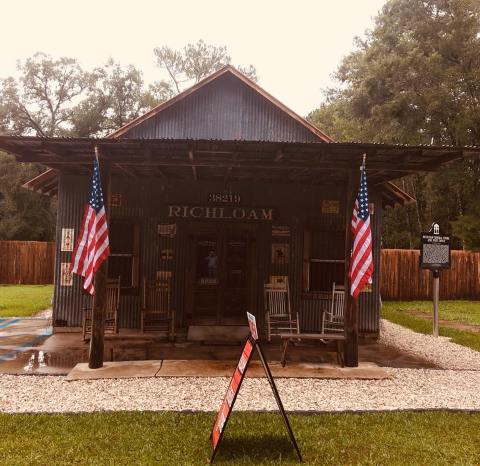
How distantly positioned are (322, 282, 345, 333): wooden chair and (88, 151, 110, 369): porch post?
4.51 m

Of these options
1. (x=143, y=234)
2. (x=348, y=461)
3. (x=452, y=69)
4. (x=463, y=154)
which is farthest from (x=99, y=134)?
(x=348, y=461)

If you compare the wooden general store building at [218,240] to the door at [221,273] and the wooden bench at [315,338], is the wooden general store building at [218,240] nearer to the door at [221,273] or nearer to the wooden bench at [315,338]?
the door at [221,273]

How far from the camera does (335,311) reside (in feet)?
34.7

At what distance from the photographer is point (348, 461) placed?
450 cm

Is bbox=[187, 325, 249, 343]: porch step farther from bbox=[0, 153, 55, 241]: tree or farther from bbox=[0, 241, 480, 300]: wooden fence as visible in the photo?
bbox=[0, 153, 55, 241]: tree

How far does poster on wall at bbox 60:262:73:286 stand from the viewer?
10516 mm

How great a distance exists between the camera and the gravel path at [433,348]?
8781 mm

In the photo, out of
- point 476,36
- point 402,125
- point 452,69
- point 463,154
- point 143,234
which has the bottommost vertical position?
point 143,234

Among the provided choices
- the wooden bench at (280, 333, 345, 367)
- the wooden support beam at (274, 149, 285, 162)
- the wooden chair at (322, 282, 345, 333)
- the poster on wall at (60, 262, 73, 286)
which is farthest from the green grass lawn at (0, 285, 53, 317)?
the wooden support beam at (274, 149, 285, 162)

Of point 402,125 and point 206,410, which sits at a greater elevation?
point 402,125

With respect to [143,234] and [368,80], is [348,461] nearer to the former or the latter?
[143,234]

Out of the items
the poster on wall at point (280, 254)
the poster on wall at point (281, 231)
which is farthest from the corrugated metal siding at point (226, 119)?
the poster on wall at point (280, 254)

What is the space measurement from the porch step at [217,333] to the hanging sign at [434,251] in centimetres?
449

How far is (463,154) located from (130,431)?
221 inches
